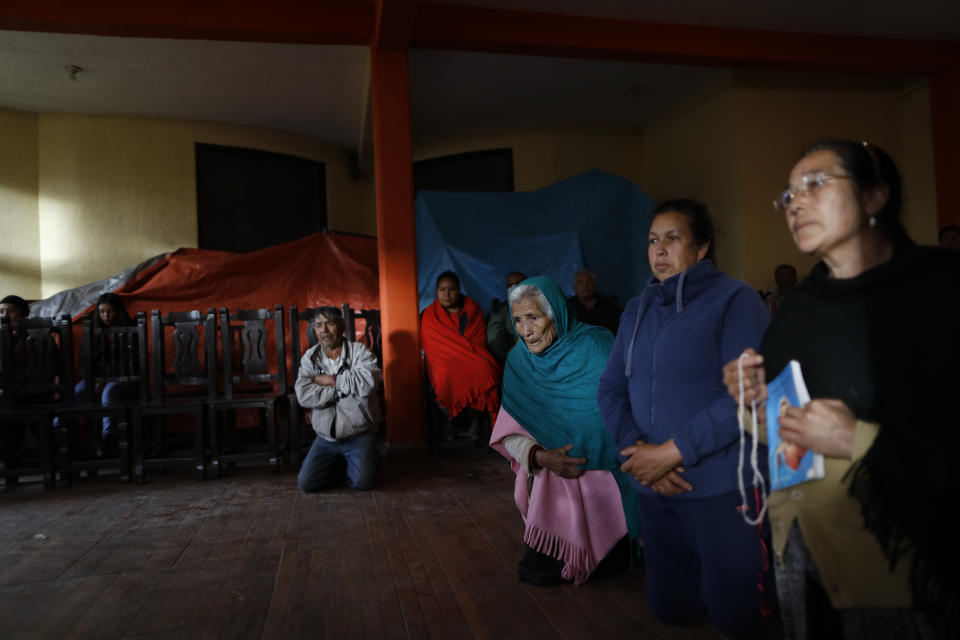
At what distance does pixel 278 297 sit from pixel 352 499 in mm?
2510

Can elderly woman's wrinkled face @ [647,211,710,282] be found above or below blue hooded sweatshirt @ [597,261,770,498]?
above

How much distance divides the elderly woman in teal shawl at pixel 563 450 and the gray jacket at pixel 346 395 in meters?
1.58

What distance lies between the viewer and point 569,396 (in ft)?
6.97

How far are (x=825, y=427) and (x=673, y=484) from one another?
2.27 feet

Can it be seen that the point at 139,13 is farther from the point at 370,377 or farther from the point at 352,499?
the point at 352,499

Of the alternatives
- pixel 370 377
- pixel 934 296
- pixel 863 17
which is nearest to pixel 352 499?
pixel 370 377

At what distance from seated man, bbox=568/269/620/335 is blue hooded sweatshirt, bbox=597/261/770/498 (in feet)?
9.35

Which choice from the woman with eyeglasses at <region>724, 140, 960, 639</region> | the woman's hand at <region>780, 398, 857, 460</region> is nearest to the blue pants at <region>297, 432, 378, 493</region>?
the woman with eyeglasses at <region>724, 140, 960, 639</region>

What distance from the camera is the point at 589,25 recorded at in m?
4.68

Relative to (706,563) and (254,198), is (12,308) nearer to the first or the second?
(254,198)

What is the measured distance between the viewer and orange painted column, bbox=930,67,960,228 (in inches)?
215

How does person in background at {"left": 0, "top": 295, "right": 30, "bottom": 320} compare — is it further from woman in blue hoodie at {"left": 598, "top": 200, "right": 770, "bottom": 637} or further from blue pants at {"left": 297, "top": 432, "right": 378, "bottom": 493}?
woman in blue hoodie at {"left": 598, "top": 200, "right": 770, "bottom": 637}

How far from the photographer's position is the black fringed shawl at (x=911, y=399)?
887 mm

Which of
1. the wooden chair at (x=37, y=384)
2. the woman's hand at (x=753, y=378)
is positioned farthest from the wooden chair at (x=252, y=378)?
the woman's hand at (x=753, y=378)
